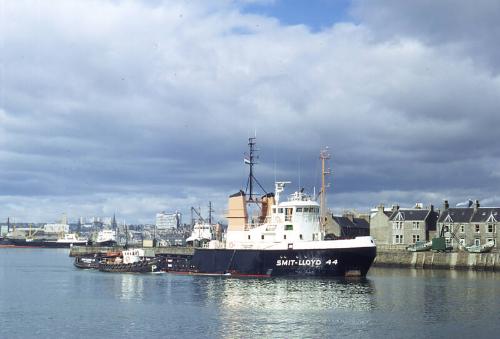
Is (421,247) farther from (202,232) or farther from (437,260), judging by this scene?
(202,232)

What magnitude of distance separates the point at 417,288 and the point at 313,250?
10828mm

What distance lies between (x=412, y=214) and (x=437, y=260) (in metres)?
15.3

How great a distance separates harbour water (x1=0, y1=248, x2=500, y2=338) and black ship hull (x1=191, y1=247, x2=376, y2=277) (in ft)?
3.77

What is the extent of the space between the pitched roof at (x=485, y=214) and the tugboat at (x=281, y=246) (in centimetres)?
3597

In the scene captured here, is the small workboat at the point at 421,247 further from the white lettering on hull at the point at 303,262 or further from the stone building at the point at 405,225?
the white lettering on hull at the point at 303,262

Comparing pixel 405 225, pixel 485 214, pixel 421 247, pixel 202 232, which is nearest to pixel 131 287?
pixel 421 247

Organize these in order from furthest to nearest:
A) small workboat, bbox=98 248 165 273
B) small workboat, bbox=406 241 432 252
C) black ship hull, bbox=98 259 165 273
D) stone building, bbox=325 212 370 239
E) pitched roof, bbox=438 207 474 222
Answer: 1. stone building, bbox=325 212 370 239
2. pitched roof, bbox=438 207 474 222
3. small workboat, bbox=406 241 432 252
4. small workboat, bbox=98 248 165 273
5. black ship hull, bbox=98 259 165 273

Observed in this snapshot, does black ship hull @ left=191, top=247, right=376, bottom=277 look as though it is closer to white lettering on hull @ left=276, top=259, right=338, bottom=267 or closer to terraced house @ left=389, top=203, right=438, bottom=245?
white lettering on hull @ left=276, top=259, right=338, bottom=267

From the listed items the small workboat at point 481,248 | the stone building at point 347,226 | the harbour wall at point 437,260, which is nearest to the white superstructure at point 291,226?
the harbour wall at point 437,260

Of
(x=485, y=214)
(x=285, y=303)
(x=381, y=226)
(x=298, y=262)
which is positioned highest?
(x=485, y=214)

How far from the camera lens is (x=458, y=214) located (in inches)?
4124

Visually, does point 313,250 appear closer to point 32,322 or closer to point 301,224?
point 301,224

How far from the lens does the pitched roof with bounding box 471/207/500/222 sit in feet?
332

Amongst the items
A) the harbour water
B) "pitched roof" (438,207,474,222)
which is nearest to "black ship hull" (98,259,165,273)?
the harbour water
